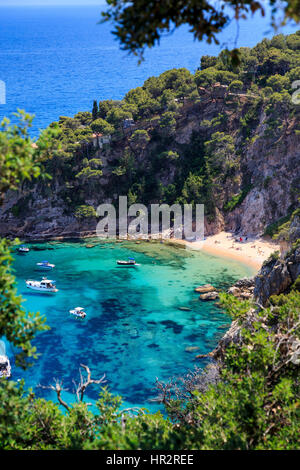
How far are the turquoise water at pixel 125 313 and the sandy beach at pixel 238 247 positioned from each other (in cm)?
158

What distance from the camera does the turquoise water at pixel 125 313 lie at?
36.4 metres

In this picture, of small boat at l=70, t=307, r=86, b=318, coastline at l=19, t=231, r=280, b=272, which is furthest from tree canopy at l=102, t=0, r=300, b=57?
coastline at l=19, t=231, r=280, b=272

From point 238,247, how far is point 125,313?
19343 mm

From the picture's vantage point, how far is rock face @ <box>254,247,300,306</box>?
3491cm

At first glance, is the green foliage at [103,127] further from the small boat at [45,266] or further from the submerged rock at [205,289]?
the submerged rock at [205,289]

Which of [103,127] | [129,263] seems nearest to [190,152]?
[103,127]

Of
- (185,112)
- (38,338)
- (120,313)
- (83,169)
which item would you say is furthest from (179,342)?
(185,112)

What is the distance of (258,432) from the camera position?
12.8 metres

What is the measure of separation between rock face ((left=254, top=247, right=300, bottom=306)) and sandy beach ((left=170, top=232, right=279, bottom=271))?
1695cm

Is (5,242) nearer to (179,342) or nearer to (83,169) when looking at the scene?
Result: (179,342)

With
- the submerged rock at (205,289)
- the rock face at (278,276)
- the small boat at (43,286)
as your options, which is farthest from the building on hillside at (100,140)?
the rock face at (278,276)

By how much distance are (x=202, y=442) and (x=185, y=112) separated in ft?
211

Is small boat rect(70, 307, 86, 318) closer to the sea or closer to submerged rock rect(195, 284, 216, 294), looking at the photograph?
the sea

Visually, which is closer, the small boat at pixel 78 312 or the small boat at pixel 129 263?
the small boat at pixel 78 312
